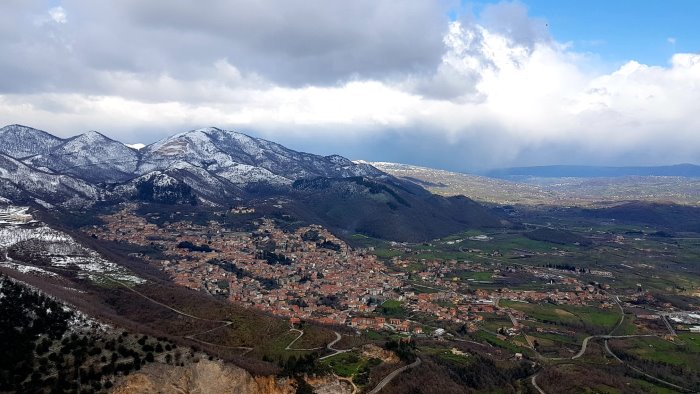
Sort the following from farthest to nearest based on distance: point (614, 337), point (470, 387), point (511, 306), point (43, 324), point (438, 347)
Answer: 1. point (511, 306)
2. point (614, 337)
3. point (438, 347)
4. point (470, 387)
5. point (43, 324)

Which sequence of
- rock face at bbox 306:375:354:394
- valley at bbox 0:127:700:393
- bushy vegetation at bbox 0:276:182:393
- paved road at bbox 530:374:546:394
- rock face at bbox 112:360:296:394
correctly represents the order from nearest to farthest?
bushy vegetation at bbox 0:276:182:393
rock face at bbox 112:360:296:394
valley at bbox 0:127:700:393
rock face at bbox 306:375:354:394
paved road at bbox 530:374:546:394

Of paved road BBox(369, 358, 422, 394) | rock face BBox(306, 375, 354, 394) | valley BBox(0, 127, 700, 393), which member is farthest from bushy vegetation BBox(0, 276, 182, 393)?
paved road BBox(369, 358, 422, 394)

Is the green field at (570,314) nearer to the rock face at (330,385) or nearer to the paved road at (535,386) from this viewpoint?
the paved road at (535,386)

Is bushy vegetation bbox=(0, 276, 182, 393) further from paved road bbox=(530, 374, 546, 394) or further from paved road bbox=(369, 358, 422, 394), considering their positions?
paved road bbox=(530, 374, 546, 394)

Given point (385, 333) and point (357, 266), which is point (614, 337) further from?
point (357, 266)

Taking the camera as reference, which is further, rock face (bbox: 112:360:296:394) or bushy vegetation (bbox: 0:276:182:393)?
rock face (bbox: 112:360:296:394)

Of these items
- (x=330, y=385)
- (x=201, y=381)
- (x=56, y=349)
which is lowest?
(x=330, y=385)

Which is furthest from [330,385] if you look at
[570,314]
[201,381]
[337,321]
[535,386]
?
[570,314]

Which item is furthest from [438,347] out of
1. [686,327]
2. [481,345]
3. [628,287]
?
[628,287]

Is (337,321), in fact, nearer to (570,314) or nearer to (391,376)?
(391,376)
